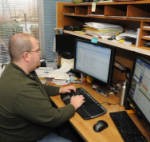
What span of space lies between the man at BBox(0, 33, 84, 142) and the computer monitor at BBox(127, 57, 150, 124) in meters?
0.41

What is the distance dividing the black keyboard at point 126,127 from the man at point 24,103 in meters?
0.29

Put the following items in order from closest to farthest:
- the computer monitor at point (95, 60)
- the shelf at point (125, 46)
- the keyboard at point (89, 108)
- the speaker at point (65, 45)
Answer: the shelf at point (125, 46) < the keyboard at point (89, 108) < the computer monitor at point (95, 60) < the speaker at point (65, 45)

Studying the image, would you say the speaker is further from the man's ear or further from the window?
the man's ear

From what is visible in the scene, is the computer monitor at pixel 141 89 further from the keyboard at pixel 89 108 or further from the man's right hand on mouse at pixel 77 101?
the man's right hand on mouse at pixel 77 101

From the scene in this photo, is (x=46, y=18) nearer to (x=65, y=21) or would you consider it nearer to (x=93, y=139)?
(x=65, y=21)

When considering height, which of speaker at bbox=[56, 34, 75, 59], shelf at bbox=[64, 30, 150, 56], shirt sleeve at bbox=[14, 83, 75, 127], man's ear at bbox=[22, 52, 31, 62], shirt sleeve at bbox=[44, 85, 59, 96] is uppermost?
shelf at bbox=[64, 30, 150, 56]

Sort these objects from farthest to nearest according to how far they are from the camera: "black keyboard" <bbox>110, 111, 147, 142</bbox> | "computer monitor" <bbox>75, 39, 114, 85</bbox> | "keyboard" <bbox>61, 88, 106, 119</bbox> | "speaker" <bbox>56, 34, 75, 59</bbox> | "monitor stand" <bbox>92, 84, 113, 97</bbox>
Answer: "speaker" <bbox>56, 34, 75, 59</bbox> → "monitor stand" <bbox>92, 84, 113, 97</bbox> → "computer monitor" <bbox>75, 39, 114, 85</bbox> → "keyboard" <bbox>61, 88, 106, 119</bbox> → "black keyboard" <bbox>110, 111, 147, 142</bbox>

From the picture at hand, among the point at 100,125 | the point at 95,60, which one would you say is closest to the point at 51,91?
the point at 95,60

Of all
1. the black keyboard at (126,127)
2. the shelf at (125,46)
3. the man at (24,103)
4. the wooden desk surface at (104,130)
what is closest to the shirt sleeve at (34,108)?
the man at (24,103)

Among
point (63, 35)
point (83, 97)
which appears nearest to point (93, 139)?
point (83, 97)

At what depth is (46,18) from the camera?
105 inches

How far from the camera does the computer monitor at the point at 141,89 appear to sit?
118cm

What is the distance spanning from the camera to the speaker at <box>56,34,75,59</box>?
227cm

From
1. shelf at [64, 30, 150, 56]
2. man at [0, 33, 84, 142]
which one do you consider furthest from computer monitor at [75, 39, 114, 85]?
man at [0, 33, 84, 142]
